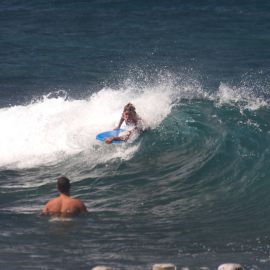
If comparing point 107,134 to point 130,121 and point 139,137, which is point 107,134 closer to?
point 130,121

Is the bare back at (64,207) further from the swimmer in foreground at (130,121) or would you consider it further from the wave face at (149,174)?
the swimmer in foreground at (130,121)

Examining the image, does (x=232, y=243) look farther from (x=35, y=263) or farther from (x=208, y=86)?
(x=208, y=86)

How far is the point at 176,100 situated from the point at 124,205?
6.01 m

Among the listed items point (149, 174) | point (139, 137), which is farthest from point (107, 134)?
point (149, 174)

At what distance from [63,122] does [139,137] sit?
289cm

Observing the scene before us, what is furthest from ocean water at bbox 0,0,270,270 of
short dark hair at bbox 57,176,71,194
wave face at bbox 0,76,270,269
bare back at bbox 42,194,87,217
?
short dark hair at bbox 57,176,71,194

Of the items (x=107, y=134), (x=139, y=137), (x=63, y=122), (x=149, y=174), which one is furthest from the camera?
(x=63, y=122)

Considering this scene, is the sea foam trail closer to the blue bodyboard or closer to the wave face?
the wave face

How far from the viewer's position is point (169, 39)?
30.1 meters

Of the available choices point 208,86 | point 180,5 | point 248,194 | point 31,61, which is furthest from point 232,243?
point 180,5

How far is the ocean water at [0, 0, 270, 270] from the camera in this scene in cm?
1241

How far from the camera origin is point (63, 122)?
20.2 m

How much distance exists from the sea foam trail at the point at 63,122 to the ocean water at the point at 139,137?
0.16 ft

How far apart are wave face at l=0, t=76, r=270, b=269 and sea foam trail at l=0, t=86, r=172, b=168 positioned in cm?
3
